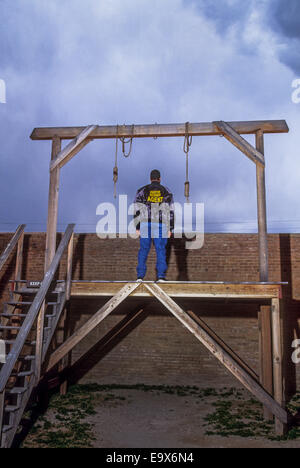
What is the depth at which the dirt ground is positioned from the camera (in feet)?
15.6

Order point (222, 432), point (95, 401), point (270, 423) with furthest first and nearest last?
point (95, 401) → point (270, 423) → point (222, 432)

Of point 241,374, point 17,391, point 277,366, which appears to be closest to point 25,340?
point 17,391

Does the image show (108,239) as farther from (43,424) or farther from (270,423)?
(270,423)

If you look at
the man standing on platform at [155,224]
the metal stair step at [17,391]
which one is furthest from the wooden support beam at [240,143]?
the metal stair step at [17,391]

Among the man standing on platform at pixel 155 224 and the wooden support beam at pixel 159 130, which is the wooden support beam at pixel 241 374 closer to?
the man standing on platform at pixel 155 224

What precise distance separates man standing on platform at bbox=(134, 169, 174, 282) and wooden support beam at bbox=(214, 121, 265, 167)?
1277 millimetres

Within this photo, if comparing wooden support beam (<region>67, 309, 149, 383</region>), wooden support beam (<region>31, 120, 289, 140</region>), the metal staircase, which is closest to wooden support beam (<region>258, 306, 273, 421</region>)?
wooden support beam (<region>67, 309, 149, 383</region>)

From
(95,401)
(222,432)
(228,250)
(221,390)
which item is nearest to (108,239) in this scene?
(228,250)

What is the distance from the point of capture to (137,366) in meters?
7.86

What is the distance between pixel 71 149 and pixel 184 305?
397 cm

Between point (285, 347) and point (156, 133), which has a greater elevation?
point (156, 133)

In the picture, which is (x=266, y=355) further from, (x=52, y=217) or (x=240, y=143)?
(x=52, y=217)

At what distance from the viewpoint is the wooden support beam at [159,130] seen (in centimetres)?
582
